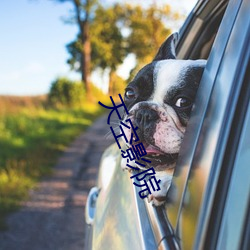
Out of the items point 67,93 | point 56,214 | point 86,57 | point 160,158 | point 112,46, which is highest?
point 160,158

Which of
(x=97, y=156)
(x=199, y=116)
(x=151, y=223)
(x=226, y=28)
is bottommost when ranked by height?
(x=97, y=156)

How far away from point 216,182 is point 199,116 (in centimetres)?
24

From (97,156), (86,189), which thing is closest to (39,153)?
(97,156)

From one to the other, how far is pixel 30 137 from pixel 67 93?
31.2 ft

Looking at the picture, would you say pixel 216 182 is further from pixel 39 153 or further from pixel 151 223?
pixel 39 153

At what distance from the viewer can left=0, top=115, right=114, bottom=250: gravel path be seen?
4402 mm

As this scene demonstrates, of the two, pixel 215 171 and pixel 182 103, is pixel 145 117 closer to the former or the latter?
pixel 182 103

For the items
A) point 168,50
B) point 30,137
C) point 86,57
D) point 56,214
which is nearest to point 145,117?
point 168,50

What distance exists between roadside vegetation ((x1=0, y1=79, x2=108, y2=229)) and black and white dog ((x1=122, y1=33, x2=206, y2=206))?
613 mm

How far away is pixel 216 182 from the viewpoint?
3.31 feet

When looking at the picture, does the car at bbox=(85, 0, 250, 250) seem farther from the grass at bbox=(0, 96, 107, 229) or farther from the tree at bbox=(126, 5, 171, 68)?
the grass at bbox=(0, 96, 107, 229)

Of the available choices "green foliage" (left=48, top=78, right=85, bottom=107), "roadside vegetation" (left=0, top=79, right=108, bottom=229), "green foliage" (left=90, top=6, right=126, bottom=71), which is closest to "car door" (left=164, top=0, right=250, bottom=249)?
"roadside vegetation" (left=0, top=79, right=108, bottom=229)

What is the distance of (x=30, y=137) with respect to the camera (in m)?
9.53

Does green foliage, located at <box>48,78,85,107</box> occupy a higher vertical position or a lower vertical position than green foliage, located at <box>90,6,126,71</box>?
lower
